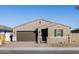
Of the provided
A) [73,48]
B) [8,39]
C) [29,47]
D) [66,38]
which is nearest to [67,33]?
[66,38]

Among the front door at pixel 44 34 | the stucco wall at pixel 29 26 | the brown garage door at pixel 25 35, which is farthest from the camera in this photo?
the stucco wall at pixel 29 26

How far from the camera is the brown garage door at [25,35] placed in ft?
62.7

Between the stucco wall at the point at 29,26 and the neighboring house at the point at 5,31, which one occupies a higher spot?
the stucco wall at the point at 29,26

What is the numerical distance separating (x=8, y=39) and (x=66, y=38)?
4966 millimetres

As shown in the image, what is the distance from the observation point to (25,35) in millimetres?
20031

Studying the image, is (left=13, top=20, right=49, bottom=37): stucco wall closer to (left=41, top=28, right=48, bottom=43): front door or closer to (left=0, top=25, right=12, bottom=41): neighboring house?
(left=0, top=25, right=12, bottom=41): neighboring house

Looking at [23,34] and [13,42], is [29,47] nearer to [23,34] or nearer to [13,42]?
[13,42]

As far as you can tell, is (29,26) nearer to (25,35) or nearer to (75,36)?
(25,35)

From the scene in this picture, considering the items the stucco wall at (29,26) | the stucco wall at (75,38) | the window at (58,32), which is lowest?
the stucco wall at (75,38)

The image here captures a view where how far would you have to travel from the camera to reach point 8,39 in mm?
19062

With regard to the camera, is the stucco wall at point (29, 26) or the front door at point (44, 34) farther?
the stucco wall at point (29, 26)

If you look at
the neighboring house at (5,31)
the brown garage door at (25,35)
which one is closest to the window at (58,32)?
the brown garage door at (25,35)

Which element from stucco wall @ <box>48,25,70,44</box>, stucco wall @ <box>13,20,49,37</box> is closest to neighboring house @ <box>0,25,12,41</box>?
stucco wall @ <box>13,20,49,37</box>

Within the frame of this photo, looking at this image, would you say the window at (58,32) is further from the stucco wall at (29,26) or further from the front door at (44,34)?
the stucco wall at (29,26)
